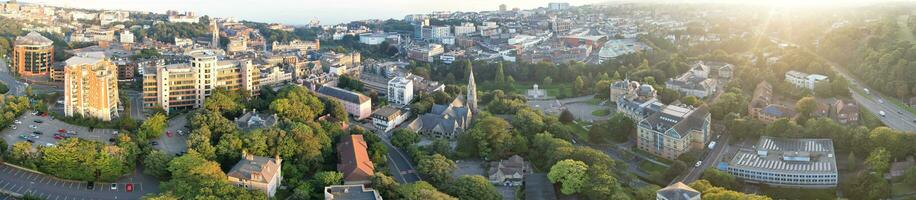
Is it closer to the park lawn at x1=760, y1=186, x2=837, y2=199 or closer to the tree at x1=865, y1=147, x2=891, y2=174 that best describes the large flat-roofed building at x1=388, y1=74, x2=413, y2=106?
the park lawn at x1=760, y1=186, x2=837, y2=199

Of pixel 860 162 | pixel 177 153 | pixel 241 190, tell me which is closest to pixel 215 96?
pixel 177 153

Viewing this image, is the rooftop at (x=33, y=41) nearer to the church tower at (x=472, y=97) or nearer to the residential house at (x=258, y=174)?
the residential house at (x=258, y=174)

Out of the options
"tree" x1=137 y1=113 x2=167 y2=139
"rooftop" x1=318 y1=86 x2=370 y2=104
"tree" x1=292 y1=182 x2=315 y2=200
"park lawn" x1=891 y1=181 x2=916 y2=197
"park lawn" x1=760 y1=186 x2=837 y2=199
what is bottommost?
"park lawn" x1=760 y1=186 x2=837 y2=199

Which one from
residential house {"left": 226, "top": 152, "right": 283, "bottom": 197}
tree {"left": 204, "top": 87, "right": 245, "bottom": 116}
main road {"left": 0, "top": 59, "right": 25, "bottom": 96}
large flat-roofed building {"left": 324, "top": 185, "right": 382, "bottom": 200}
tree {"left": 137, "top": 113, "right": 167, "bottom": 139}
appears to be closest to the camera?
large flat-roofed building {"left": 324, "top": 185, "right": 382, "bottom": 200}

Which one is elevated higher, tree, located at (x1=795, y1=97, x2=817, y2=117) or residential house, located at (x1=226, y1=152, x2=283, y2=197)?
tree, located at (x1=795, y1=97, x2=817, y2=117)

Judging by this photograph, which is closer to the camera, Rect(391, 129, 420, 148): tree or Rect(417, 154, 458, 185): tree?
Rect(417, 154, 458, 185): tree

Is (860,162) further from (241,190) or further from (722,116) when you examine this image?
(241,190)

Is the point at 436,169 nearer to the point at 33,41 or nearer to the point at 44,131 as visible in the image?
the point at 44,131

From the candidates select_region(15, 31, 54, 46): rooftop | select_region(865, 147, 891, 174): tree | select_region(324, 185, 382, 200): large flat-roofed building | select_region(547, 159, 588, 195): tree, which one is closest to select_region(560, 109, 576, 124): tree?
select_region(547, 159, 588, 195): tree

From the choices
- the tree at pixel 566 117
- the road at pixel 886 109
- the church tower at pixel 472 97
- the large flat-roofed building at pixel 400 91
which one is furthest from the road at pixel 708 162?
the large flat-roofed building at pixel 400 91
